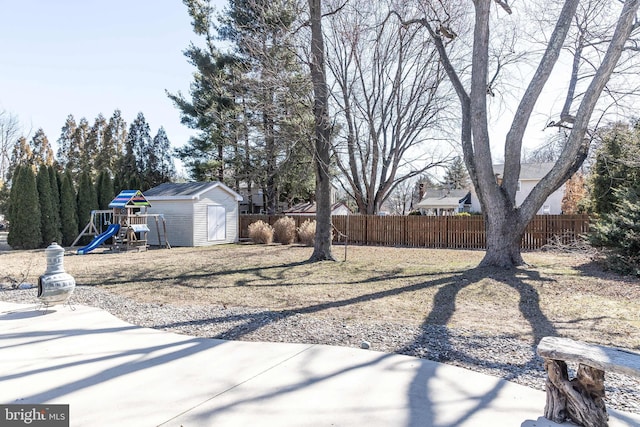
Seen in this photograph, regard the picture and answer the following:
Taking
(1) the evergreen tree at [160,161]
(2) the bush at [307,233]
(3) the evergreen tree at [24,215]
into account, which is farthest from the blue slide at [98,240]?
(1) the evergreen tree at [160,161]

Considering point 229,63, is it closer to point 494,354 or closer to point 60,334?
point 60,334

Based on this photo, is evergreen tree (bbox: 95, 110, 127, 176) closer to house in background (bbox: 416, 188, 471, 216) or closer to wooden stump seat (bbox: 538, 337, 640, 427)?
house in background (bbox: 416, 188, 471, 216)

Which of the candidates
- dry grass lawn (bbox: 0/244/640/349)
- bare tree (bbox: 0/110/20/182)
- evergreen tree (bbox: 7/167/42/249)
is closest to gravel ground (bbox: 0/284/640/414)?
dry grass lawn (bbox: 0/244/640/349)

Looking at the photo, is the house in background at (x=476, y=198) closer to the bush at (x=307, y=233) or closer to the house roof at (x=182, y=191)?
the bush at (x=307, y=233)

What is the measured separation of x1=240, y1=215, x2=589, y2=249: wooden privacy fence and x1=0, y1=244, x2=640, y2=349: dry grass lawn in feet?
15.5

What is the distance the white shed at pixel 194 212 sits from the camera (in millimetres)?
17062

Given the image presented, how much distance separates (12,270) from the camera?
9.39 m

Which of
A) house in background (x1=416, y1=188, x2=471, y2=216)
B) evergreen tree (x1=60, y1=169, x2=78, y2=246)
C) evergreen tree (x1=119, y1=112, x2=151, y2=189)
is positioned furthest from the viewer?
house in background (x1=416, y1=188, x2=471, y2=216)

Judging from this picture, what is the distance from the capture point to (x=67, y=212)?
1755cm

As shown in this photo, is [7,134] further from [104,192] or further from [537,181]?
[537,181]

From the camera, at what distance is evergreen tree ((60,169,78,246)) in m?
17.5

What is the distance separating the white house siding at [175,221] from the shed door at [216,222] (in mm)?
1027

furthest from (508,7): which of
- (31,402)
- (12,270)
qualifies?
(12,270)

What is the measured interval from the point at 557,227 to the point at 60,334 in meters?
16.0
